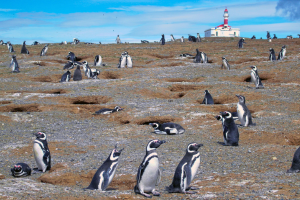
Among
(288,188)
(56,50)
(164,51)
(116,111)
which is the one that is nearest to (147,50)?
(164,51)

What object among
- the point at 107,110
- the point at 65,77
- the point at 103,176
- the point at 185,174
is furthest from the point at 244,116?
the point at 65,77

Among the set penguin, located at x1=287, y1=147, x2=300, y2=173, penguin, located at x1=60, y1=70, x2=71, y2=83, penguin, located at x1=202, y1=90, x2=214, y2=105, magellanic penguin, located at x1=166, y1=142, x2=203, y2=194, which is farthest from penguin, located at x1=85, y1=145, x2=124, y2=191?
penguin, located at x1=60, y1=70, x2=71, y2=83

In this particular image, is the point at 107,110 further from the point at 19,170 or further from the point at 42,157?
the point at 19,170

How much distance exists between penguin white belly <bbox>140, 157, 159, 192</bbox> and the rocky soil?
0.73ft

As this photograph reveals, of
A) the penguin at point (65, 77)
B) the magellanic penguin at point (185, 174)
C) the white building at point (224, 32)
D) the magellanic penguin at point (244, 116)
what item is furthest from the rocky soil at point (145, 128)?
the white building at point (224, 32)

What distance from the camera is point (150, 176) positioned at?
4816 mm

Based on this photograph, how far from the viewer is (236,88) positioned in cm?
1347

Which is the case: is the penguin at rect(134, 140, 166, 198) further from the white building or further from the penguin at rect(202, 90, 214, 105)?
the white building

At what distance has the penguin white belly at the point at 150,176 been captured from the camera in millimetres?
4789

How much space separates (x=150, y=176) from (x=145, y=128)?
4.91 m

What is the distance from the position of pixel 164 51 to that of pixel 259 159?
21268mm

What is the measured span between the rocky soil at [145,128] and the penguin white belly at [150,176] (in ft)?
0.73

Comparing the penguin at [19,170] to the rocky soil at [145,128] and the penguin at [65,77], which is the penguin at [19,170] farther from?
the penguin at [65,77]

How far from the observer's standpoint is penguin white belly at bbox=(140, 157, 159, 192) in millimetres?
4789
